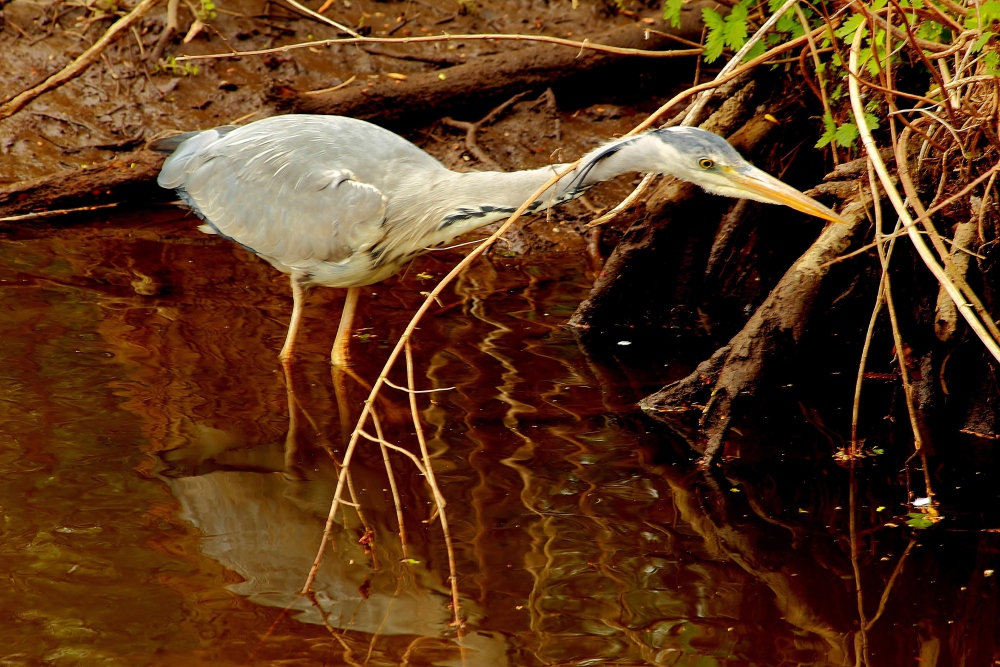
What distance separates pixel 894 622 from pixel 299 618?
5.64ft

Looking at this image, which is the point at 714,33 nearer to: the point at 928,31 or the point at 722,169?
the point at 722,169

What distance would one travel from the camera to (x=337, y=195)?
4785 millimetres

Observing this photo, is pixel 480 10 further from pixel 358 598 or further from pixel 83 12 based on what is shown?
pixel 358 598

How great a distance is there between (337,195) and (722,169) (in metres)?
1.81

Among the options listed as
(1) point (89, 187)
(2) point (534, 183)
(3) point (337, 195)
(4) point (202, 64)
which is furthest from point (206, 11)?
(2) point (534, 183)

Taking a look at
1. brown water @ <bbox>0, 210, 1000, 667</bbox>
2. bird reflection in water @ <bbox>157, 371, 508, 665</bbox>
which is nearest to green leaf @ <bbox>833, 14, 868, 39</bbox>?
brown water @ <bbox>0, 210, 1000, 667</bbox>

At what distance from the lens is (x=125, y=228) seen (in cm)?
644

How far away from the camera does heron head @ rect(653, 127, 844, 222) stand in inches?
149

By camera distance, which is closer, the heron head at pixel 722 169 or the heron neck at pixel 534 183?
the heron head at pixel 722 169

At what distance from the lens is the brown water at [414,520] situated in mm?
2947

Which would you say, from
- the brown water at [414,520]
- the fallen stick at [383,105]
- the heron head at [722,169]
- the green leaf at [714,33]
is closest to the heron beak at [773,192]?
the heron head at [722,169]

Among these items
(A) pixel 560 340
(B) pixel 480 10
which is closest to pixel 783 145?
(A) pixel 560 340

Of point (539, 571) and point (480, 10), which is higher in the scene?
point (480, 10)

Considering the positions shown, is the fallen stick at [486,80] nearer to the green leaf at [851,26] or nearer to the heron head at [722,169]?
the heron head at [722,169]
